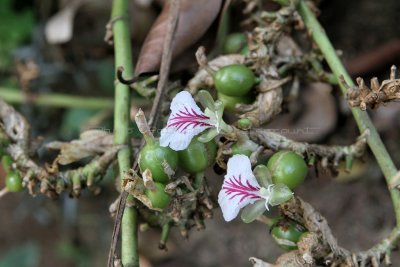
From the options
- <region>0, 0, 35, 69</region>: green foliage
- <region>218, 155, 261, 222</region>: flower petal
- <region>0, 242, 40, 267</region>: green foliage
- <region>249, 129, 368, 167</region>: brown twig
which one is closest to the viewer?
<region>218, 155, 261, 222</region>: flower petal

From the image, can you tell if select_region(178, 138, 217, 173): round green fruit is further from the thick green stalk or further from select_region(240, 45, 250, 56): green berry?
select_region(240, 45, 250, 56): green berry

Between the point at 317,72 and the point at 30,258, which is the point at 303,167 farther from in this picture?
the point at 30,258

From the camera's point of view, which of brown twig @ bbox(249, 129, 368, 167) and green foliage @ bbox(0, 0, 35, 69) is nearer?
brown twig @ bbox(249, 129, 368, 167)

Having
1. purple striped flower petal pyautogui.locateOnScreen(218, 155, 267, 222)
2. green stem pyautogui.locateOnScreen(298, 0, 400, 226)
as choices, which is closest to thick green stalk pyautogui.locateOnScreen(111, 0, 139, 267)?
purple striped flower petal pyautogui.locateOnScreen(218, 155, 267, 222)

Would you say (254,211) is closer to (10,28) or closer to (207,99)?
(207,99)

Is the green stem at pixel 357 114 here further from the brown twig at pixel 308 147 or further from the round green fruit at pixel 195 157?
the round green fruit at pixel 195 157

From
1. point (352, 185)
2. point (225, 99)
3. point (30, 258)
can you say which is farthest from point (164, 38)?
point (30, 258)
